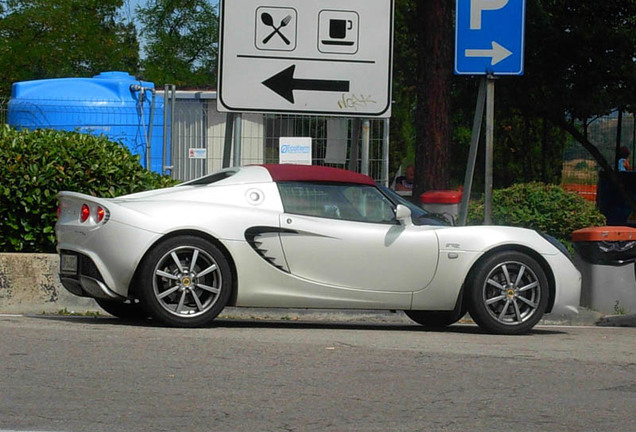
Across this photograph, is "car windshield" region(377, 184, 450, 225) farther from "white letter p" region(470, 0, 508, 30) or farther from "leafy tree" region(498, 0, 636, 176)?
"leafy tree" region(498, 0, 636, 176)

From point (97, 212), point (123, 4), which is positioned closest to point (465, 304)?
point (97, 212)

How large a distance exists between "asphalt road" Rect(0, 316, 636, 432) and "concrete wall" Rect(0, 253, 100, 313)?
116 cm

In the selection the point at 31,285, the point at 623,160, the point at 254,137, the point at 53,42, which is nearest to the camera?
the point at 31,285

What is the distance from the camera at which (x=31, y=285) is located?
9938 millimetres

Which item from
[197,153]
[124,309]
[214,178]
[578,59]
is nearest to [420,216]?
[214,178]

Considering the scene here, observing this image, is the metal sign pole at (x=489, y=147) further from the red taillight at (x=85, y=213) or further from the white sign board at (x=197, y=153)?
the white sign board at (x=197, y=153)

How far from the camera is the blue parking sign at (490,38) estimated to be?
10.7 m

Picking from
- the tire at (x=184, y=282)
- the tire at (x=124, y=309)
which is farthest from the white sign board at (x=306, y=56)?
the tire at (x=184, y=282)

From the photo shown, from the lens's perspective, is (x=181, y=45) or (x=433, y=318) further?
(x=181, y=45)

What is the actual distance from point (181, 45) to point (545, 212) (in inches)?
1215

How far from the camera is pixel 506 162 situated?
36.0m

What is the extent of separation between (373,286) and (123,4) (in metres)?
34.4

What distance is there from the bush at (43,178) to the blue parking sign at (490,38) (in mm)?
3309

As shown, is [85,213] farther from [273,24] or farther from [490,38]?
[490,38]
